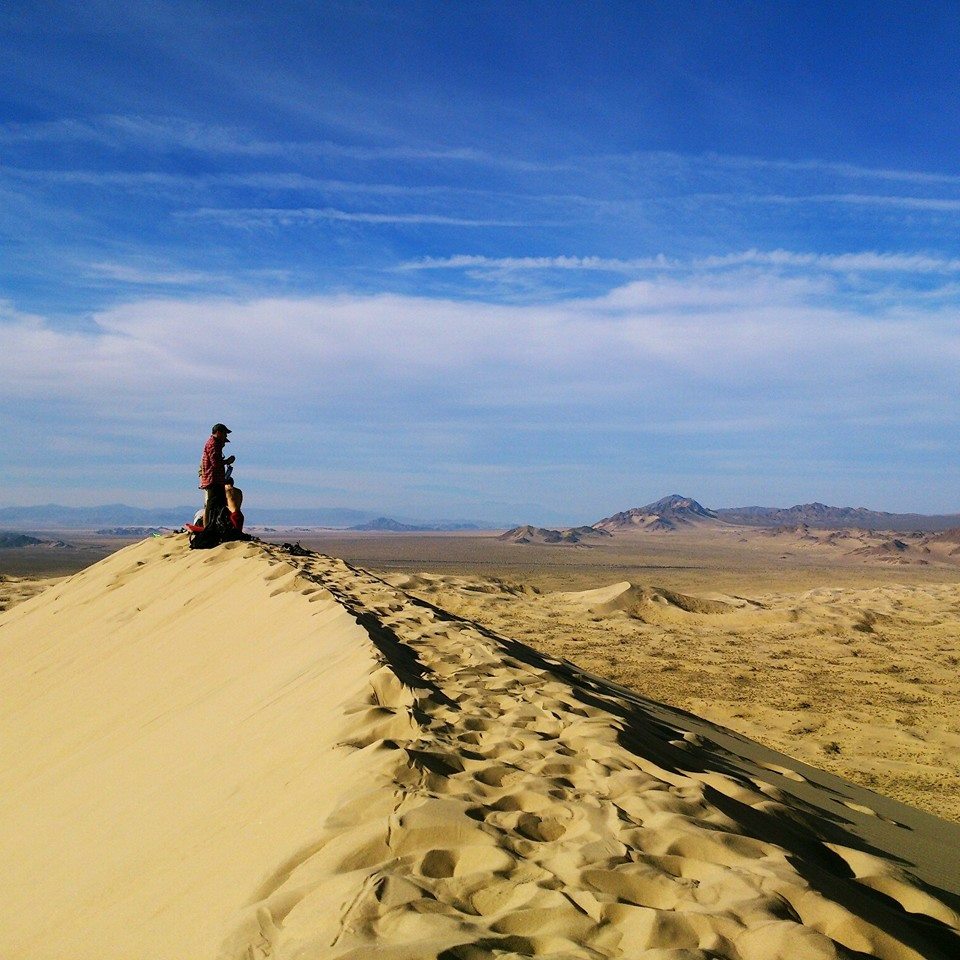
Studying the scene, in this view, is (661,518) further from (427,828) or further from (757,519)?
(427,828)

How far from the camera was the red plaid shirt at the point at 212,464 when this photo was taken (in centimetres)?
883

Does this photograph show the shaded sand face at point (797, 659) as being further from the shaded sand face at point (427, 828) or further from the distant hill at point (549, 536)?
the distant hill at point (549, 536)

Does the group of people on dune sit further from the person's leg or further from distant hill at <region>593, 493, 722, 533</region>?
distant hill at <region>593, 493, 722, 533</region>

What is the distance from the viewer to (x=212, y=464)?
29.2ft

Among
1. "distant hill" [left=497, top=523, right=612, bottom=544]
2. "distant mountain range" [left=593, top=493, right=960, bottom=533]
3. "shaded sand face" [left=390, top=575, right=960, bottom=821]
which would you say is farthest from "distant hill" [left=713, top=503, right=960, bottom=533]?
"shaded sand face" [left=390, top=575, right=960, bottom=821]

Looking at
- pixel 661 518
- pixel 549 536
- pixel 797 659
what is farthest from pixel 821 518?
pixel 797 659

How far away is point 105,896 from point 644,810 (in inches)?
68.5

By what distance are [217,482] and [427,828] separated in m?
7.57

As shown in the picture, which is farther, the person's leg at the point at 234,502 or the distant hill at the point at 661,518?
the distant hill at the point at 661,518

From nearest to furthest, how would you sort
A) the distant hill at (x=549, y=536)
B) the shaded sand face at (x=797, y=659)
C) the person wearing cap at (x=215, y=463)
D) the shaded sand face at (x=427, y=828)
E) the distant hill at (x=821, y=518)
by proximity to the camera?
the shaded sand face at (x=427, y=828) → the shaded sand face at (x=797, y=659) → the person wearing cap at (x=215, y=463) → the distant hill at (x=549, y=536) → the distant hill at (x=821, y=518)

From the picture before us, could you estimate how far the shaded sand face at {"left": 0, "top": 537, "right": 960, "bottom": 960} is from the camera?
1753 mm

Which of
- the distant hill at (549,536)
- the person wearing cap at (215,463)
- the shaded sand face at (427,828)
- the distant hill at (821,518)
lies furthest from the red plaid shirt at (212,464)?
the distant hill at (821,518)

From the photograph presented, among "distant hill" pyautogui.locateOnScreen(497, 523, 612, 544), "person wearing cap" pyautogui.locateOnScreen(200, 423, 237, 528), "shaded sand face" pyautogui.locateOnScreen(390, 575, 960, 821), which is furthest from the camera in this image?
"distant hill" pyautogui.locateOnScreen(497, 523, 612, 544)

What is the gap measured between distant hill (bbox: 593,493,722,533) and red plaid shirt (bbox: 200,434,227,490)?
72441 millimetres
